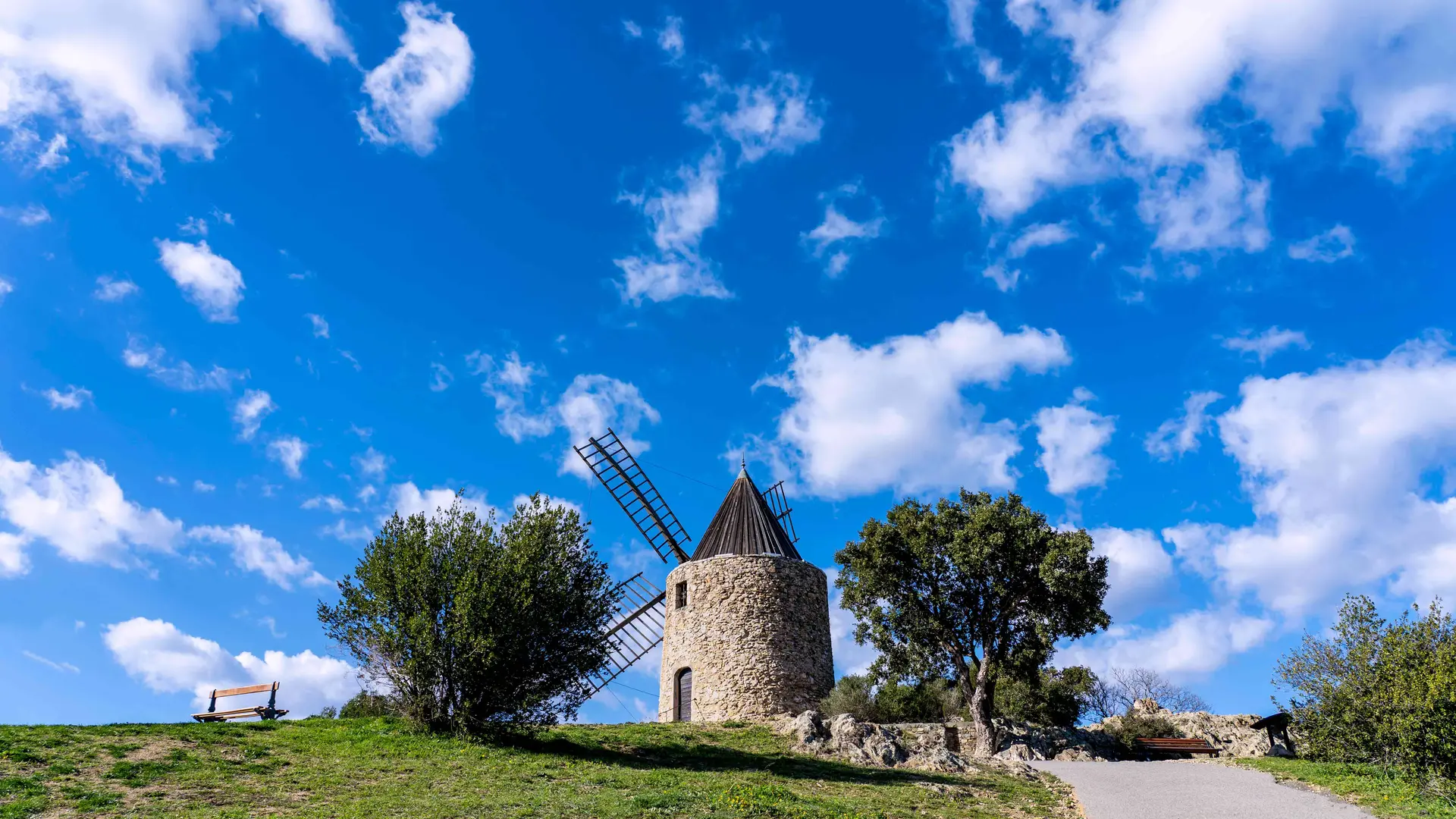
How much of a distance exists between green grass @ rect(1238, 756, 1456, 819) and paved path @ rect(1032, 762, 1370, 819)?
0.50 m

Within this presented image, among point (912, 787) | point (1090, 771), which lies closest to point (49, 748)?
point (912, 787)

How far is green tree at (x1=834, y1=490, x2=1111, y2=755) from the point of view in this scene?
84.0 feet

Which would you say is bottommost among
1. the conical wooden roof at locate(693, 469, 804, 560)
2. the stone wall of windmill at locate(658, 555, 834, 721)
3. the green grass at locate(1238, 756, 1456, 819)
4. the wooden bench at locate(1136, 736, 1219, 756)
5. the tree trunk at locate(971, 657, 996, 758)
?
the green grass at locate(1238, 756, 1456, 819)

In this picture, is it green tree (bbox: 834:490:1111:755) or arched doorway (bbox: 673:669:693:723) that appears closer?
green tree (bbox: 834:490:1111:755)

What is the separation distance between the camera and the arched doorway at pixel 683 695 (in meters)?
30.1

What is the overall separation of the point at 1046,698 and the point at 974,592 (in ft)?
31.0

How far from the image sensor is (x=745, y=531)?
107ft

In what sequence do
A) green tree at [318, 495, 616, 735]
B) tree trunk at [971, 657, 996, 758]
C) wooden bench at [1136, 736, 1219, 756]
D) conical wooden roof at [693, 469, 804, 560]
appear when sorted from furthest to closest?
conical wooden roof at [693, 469, 804, 560] < wooden bench at [1136, 736, 1219, 756] < tree trunk at [971, 657, 996, 758] < green tree at [318, 495, 616, 735]

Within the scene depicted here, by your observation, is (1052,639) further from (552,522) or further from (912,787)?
(552,522)

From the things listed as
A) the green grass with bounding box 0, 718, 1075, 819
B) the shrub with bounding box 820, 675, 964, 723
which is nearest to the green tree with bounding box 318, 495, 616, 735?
the green grass with bounding box 0, 718, 1075, 819

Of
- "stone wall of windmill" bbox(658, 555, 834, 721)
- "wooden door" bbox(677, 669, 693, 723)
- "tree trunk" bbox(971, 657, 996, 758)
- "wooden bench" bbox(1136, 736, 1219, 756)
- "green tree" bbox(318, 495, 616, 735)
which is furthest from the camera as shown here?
"wooden door" bbox(677, 669, 693, 723)

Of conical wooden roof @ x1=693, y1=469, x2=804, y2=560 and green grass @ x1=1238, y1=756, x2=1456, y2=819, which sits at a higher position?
conical wooden roof @ x1=693, y1=469, x2=804, y2=560

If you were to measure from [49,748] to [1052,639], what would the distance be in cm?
2455

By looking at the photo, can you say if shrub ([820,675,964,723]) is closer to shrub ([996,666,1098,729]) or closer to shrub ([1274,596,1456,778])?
shrub ([996,666,1098,729])
